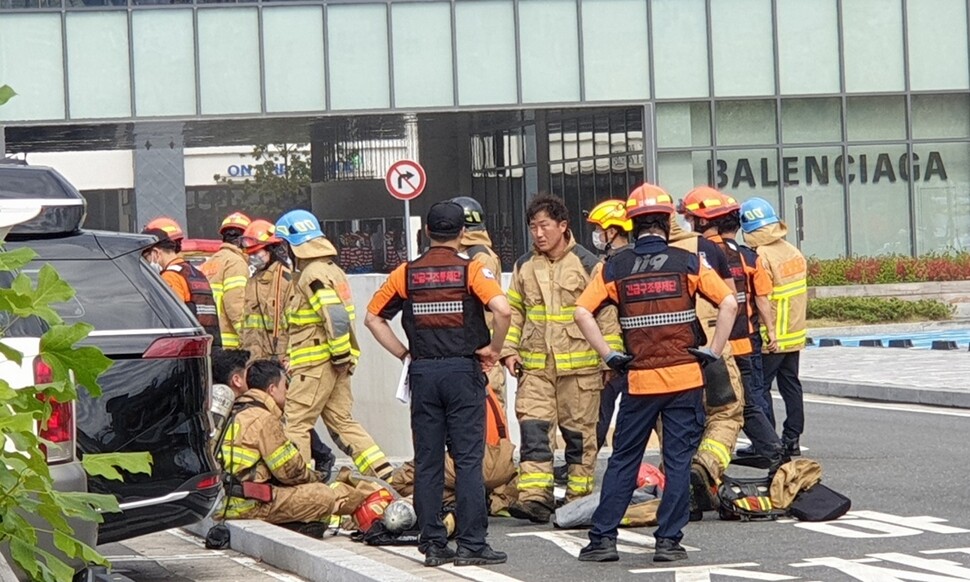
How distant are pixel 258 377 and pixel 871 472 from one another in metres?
4.77

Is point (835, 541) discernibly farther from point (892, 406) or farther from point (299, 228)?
point (892, 406)

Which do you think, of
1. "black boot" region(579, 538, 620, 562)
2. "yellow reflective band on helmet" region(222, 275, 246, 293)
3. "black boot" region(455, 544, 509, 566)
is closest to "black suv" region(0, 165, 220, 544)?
"black boot" region(455, 544, 509, 566)

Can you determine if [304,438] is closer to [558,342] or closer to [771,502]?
[558,342]

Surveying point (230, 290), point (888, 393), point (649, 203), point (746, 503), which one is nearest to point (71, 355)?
point (649, 203)

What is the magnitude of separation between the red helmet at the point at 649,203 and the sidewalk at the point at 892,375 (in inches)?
343

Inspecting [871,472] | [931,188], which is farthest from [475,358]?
[931,188]

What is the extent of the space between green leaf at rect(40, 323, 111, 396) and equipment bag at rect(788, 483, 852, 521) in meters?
7.01

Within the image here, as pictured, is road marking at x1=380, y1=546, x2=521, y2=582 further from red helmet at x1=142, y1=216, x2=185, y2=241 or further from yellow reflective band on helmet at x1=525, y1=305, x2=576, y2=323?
red helmet at x1=142, y1=216, x2=185, y2=241

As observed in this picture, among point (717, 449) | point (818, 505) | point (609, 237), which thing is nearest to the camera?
point (818, 505)

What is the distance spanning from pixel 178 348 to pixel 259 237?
524 cm

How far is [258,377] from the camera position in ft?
30.8

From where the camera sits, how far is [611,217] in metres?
10.4

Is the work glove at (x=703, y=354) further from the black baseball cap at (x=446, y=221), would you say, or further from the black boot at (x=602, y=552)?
the black baseball cap at (x=446, y=221)

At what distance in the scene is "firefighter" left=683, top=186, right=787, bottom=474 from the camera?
37.8 ft
